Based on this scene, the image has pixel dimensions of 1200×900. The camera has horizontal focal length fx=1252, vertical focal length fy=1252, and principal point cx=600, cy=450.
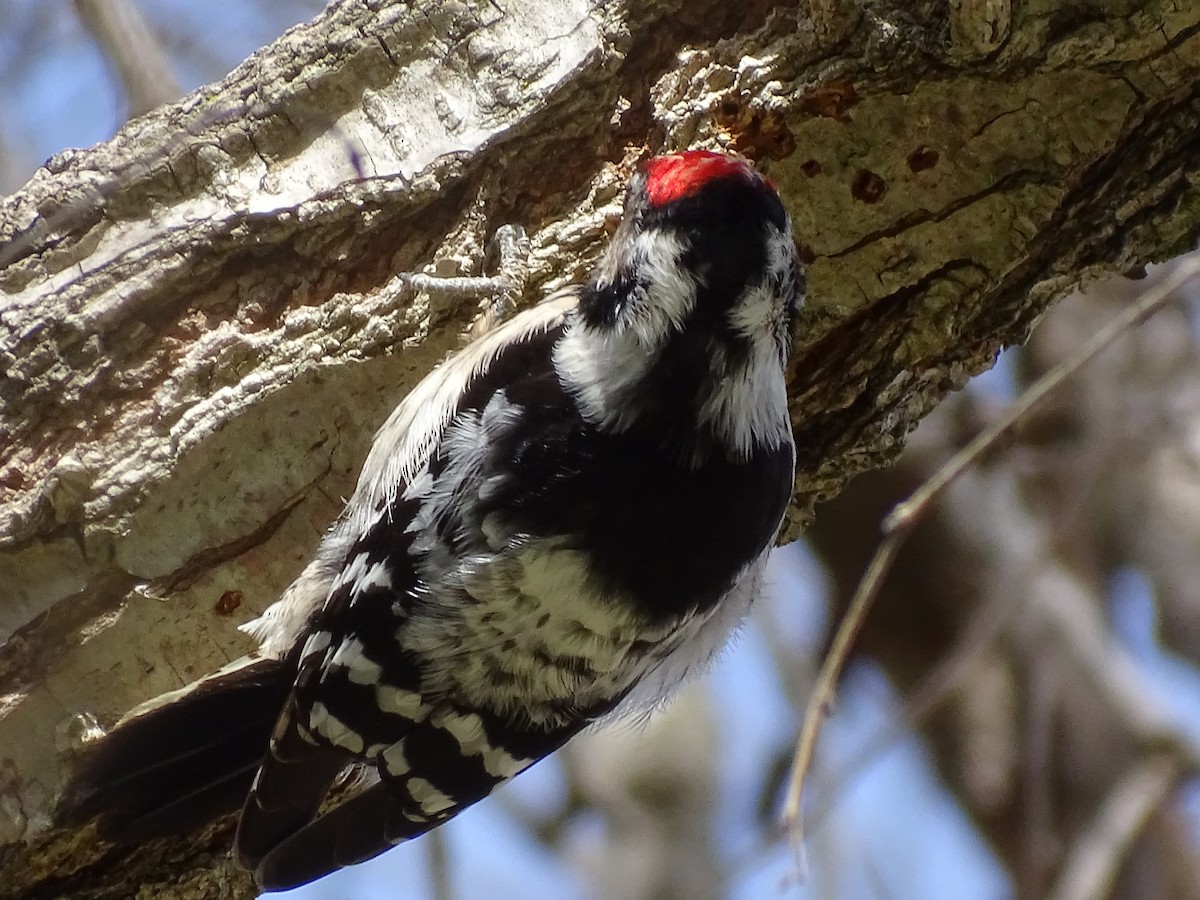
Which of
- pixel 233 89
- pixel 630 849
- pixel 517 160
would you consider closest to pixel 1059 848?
pixel 630 849

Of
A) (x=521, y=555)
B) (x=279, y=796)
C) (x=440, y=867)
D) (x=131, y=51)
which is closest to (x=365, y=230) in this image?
(x=521, y=555)

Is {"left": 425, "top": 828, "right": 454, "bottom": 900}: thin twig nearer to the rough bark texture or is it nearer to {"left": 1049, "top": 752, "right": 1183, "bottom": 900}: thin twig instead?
the rough bark texture

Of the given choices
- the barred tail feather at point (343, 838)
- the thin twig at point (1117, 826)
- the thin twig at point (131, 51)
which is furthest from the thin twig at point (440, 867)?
the thin twig at point (131, 51)

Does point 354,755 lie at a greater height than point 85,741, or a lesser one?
lesser

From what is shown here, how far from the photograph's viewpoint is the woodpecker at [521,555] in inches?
88.0

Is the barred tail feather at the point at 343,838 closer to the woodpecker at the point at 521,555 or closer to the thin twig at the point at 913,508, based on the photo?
the woodpecker at the point at 521,555

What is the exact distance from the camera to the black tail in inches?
89.4

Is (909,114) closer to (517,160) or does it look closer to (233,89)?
(517,160)

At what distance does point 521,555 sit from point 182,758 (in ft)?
2.44

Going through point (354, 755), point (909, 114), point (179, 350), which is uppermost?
point (179, 350)

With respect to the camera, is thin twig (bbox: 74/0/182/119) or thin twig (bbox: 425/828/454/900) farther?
thin twig (bbox: 425/828/454/900)

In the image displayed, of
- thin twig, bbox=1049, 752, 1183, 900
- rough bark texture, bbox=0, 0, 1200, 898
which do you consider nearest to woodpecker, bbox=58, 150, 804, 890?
rough bark texture, bbox=0, 0, 1200, 898

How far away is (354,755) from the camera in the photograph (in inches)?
92.0

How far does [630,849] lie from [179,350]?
11.6ft
